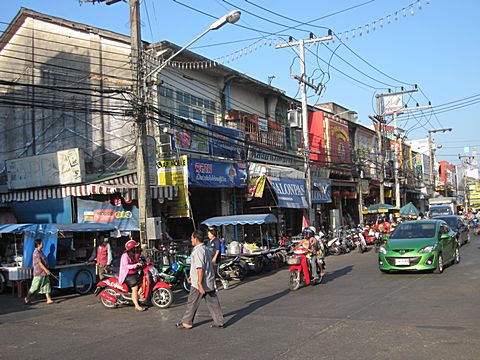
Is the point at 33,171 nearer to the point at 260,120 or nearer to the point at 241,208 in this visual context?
the point at 241,208

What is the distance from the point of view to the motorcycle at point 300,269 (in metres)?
13.3

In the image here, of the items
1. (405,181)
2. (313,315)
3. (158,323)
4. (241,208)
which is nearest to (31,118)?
(241,208)

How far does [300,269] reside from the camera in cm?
1351

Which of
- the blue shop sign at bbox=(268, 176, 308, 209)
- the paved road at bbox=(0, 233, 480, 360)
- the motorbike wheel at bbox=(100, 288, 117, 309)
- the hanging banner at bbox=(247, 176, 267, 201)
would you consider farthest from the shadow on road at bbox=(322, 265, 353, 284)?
the blue shop sign at bbox=(268, 176, 308, 209)

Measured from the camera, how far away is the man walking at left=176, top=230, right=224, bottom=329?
28.5 feet

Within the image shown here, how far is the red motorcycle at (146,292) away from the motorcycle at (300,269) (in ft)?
11.5

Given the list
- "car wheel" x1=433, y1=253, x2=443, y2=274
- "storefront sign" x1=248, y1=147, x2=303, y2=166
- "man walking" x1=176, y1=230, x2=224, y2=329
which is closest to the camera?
"man walking" x1=176, y1=230, x2=224, y2=329

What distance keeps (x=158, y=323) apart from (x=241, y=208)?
14896 millimetres

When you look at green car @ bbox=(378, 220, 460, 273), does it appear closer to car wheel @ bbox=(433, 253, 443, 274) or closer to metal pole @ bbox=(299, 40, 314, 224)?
car wheel @ bbox=(433, 253, 443, 274)

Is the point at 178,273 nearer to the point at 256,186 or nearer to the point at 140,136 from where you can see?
the point at 140,136

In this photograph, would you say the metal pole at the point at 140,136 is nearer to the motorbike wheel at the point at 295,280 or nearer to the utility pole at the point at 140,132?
the utility pole at the point at 140,132

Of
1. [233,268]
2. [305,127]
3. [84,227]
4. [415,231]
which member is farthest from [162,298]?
[305,127]

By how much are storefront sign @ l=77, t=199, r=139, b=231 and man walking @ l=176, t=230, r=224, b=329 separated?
866 centimetres

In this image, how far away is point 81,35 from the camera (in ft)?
71.7
